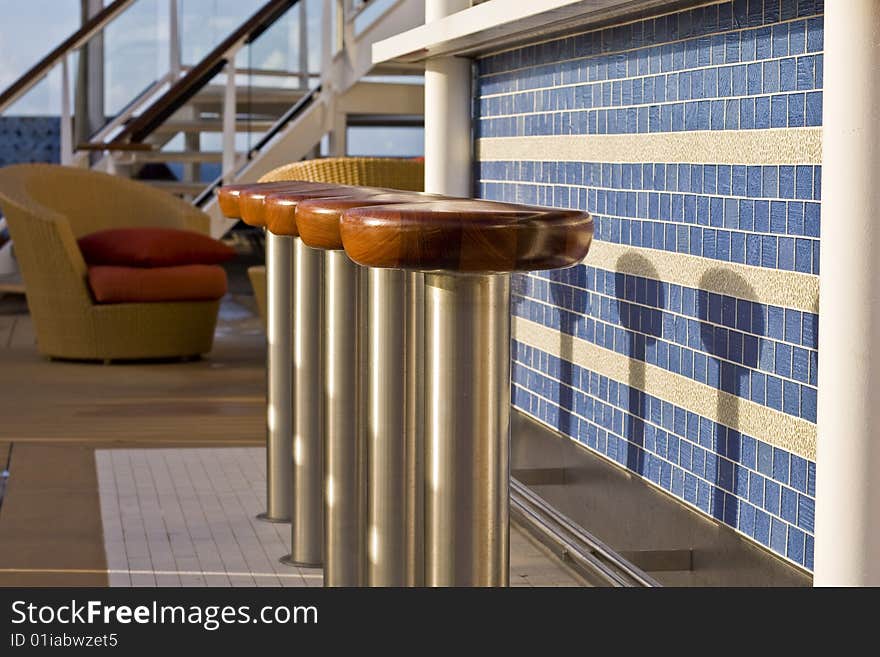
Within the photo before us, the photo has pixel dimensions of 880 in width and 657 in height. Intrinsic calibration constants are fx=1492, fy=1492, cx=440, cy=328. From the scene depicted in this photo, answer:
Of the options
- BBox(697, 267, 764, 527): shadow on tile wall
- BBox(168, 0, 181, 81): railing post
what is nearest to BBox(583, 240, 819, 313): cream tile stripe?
BBox(697, 267, 764, 527): shadow on tile wall

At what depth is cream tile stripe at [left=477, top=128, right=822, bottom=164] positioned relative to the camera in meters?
1.97

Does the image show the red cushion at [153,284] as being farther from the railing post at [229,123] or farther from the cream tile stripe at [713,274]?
the cream tile stripe at [713,274]

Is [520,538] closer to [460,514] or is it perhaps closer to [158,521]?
[158,521]

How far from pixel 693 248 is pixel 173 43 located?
7616 millimetres

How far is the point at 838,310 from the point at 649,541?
1.02m

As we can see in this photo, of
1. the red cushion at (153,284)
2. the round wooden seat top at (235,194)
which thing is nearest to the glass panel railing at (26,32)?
the red cushion at (153,284)

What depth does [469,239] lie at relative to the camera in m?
1.80

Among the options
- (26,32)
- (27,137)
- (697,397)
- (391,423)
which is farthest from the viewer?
(26,32)

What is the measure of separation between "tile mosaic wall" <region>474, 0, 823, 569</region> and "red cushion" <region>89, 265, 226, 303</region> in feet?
10.2

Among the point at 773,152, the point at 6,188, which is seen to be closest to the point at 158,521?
the point at 773,152

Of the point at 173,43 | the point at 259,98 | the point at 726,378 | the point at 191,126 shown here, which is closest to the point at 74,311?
the point at 259,98

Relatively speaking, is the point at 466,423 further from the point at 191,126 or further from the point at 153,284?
the point at 191,126

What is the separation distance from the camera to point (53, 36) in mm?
10781

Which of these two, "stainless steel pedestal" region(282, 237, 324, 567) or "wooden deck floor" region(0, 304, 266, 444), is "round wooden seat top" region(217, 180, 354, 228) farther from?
"wooden deck floor" region(0, 304, 266, 444)
